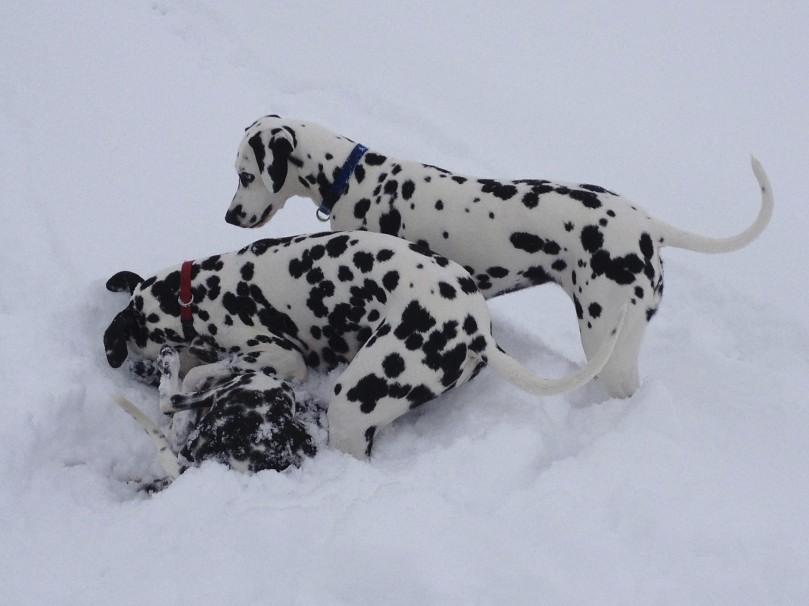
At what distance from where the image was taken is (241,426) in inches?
110

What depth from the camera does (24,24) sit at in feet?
21.5

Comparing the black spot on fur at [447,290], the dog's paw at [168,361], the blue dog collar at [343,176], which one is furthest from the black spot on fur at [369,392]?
the blue dog collar at [343,176]

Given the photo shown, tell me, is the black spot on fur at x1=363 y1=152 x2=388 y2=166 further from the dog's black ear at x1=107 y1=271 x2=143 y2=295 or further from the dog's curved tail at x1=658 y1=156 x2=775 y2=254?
the dog's curved tail at x1=658 y1=156 x2=775 y2=254

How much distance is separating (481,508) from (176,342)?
6.15ft

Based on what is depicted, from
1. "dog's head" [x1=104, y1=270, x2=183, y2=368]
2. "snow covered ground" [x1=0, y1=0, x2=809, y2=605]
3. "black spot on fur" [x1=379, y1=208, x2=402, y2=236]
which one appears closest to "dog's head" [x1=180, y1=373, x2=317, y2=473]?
"snow covered ground" [x1=0, y1=0, x2=809, y2=605]

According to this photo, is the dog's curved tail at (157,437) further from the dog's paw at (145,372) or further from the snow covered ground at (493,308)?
the dog's paw at (145,372)

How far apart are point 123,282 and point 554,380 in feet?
7.52

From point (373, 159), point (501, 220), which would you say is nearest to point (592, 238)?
point (501, 220)

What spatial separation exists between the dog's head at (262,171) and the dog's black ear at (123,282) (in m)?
0.63

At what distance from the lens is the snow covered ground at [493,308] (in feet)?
7.36

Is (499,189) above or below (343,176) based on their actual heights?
above

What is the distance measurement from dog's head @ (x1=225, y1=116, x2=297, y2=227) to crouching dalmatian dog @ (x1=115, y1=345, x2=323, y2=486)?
3.67ft

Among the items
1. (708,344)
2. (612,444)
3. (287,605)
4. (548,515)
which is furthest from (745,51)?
(287,605)

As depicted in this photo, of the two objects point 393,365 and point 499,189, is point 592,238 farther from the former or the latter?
point 393,365
